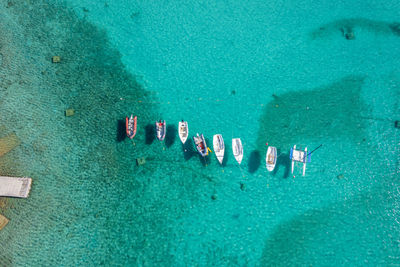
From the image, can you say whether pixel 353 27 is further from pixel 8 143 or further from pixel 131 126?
pixel 8 143

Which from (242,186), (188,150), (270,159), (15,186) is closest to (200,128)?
(188,150)

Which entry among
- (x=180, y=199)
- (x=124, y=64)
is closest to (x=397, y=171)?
(x=180, y=199)

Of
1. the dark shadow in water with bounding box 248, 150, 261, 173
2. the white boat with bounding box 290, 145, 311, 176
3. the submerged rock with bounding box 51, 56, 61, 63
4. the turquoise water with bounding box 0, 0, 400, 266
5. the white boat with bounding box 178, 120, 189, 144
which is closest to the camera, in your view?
the turquoise water with bounding box 0, 0, 400, 266

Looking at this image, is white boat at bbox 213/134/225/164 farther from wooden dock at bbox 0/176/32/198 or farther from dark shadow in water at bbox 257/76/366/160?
wooden dock at bbox 0/176/32/198

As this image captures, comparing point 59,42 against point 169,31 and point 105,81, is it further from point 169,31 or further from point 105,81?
point 169,31

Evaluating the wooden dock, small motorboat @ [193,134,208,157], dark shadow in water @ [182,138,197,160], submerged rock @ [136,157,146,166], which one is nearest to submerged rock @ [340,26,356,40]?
small motorboat @ [193,134,208,157]

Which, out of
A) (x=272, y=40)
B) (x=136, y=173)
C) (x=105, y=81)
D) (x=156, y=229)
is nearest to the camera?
(x=156, y=229)
